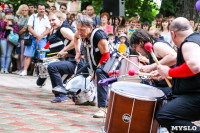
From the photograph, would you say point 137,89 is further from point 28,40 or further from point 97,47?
point 28,40

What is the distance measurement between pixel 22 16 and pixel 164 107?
915 centimetres

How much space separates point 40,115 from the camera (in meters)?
5.64

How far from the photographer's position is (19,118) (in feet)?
17.3

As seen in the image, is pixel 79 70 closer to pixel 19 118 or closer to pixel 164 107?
pixel 19 118

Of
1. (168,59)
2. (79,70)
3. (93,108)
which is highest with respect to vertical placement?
(168,59)

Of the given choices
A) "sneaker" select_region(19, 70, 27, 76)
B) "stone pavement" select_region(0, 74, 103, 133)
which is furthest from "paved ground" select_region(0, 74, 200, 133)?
"sneaker" select_region(19, 70, 27, 76)

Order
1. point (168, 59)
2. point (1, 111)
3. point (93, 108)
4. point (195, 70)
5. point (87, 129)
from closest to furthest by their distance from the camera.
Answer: point (195, 70) → point (168, 59) → point (87, 129) → point (1, 111) → point (93, 108)

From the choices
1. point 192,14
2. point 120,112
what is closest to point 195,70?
point 120,112

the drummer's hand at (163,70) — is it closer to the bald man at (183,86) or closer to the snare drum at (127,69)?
the bald man at (183,86)

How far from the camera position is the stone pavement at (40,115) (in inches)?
187

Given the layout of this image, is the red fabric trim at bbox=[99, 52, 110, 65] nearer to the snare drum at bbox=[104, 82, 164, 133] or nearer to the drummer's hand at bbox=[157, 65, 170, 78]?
the snare drum at bbox=[104, 82, 164, 133]

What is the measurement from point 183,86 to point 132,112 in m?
0.59

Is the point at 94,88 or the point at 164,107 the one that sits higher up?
the point at 164,107

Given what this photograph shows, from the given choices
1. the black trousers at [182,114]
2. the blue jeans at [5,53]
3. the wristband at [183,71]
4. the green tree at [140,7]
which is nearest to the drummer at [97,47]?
the black trousers at [182,114]
